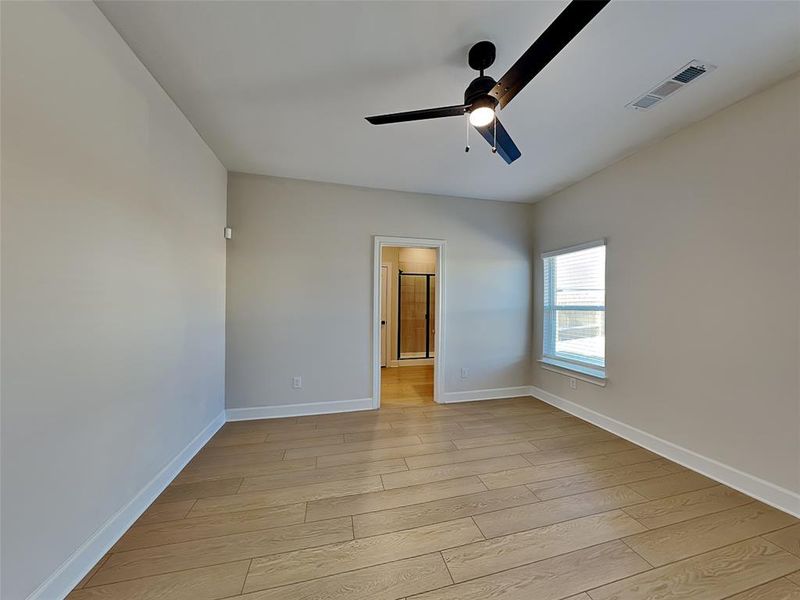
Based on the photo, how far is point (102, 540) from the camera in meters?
1.45

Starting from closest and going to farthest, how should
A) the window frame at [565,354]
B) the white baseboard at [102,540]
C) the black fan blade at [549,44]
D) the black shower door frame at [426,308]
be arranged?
the black fan blade at [549,44] < the white baseboard at [102,540] < the window frame at [565,354] < the black shower door frame at [426,308]

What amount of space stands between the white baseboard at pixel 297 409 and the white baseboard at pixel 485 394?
985 millimetres

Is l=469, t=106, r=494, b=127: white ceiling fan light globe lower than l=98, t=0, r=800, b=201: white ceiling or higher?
lower

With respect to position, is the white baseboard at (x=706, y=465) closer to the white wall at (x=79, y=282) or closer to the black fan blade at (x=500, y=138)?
the black fan blade at (x=500, y=138)

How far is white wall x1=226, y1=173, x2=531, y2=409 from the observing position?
3.16 meters

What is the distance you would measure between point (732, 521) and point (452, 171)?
319cm

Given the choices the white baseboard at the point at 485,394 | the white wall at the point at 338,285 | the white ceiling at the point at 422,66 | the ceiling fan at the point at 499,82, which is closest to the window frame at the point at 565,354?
the white wall at the point at 338,285

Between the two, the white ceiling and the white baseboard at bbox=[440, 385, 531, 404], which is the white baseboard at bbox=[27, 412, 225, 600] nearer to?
the white ceiling

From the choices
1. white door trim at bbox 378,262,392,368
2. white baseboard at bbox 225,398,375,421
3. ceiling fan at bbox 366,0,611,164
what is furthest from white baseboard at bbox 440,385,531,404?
ceiling fan at bbox 366,0,611,164

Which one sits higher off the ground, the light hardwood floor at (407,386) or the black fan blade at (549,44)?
the black fan blade at (549,44)

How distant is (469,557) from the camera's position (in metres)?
1.46

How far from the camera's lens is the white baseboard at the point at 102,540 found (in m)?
1.20

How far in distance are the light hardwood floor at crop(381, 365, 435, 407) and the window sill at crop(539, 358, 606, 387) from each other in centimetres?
152

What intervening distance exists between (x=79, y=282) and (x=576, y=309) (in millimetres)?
4011
